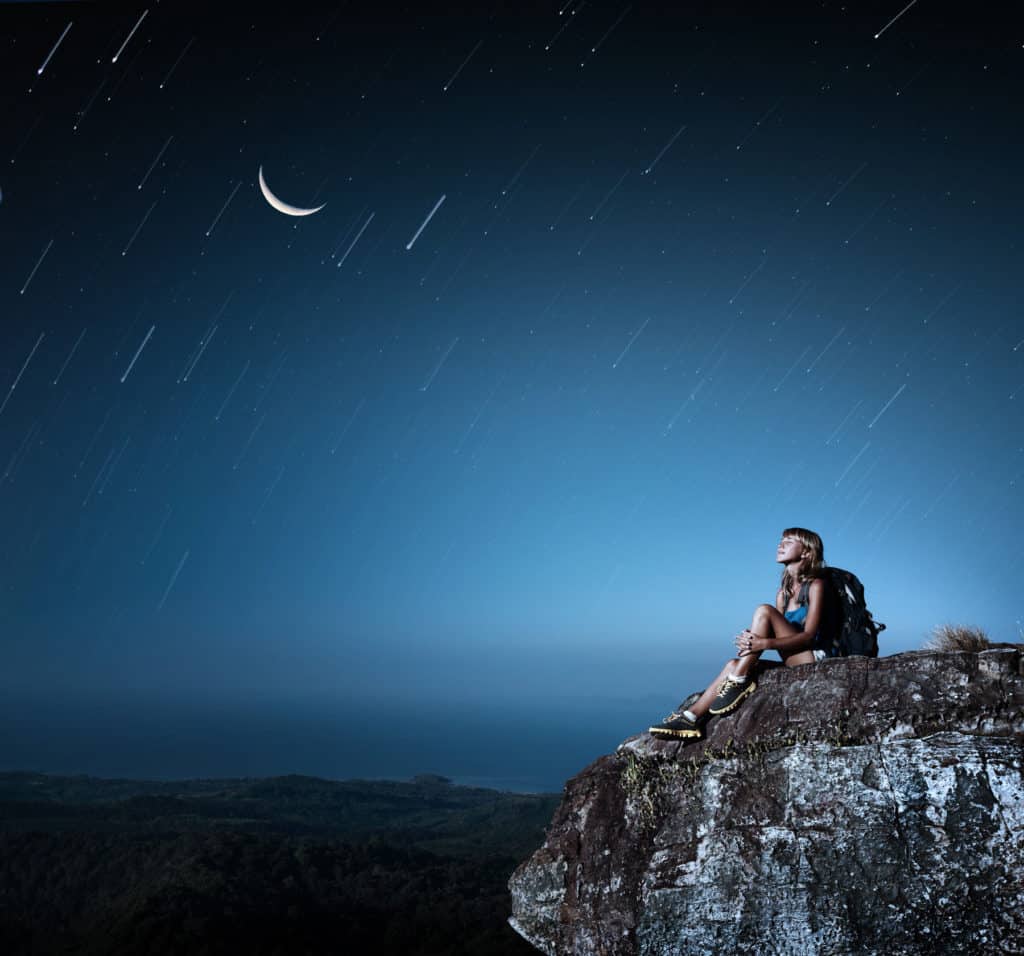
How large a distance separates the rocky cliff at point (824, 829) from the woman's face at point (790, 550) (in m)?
1.50

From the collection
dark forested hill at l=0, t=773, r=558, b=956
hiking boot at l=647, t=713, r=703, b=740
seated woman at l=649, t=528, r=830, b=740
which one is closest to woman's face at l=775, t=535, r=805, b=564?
seated woman at l=649, t=528, r=830, b=740

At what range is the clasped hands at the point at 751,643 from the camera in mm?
9873

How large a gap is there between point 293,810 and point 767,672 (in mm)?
133830

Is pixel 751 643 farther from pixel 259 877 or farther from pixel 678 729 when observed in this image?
pixel 259 877

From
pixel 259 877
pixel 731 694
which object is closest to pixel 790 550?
pixel 731 694

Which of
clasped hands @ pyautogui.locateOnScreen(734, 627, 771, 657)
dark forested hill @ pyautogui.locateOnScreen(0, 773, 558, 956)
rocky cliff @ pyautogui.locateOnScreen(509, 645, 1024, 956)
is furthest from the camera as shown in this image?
dark forested hill @ pyautogui.locateOnScreen(0, 773, 558, 956)

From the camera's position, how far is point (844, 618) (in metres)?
10.2

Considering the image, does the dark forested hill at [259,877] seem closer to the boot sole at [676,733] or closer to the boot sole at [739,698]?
the boot sole at [676,733]

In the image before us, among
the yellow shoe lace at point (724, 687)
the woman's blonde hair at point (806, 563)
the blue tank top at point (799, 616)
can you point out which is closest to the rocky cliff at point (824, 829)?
the yellow shoe lace at point (724, 687)

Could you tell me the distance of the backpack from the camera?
33.1 ft

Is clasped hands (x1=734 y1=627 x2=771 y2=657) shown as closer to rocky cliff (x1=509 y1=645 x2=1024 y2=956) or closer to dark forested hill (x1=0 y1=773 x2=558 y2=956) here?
rocky cliff (x1=509 y1=645 x2=1024 y2=956)

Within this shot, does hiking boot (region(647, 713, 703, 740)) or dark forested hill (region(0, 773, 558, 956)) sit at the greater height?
hiking boot (region(647, 713, 703, 740))

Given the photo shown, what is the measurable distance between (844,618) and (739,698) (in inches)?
73.8

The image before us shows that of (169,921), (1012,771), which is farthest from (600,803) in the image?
(169,921)
